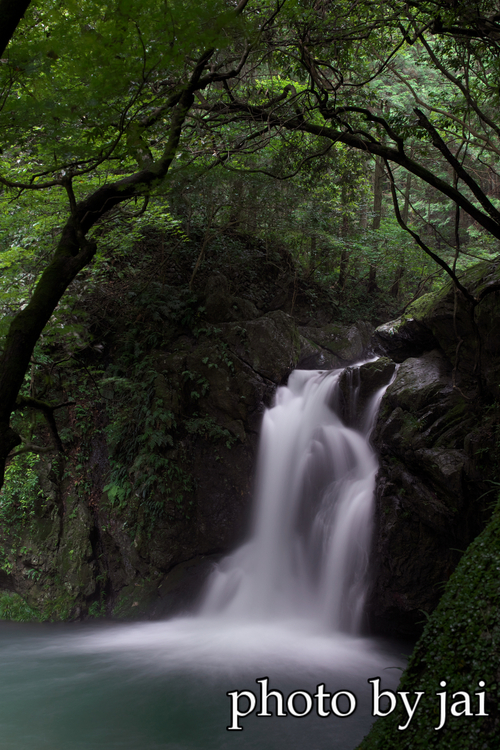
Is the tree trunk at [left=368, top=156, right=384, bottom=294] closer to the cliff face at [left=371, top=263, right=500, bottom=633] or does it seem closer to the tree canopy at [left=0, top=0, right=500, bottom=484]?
the tree canopy at [left=0, top=0, right=500, bottom=484]

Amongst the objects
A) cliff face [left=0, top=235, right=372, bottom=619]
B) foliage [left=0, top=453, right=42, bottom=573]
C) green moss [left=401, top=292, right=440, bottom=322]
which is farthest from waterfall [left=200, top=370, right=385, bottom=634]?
foliage [left=0, top=453, right=42, bottom=573]

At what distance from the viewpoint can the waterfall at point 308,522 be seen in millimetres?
8109

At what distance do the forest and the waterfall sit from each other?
0.26 meters

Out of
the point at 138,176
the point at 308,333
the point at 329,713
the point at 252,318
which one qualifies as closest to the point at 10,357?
the point at 138,176

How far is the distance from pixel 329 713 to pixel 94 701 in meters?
2.80

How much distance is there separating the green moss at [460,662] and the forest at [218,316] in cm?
1

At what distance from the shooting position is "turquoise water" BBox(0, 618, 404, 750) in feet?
16.3

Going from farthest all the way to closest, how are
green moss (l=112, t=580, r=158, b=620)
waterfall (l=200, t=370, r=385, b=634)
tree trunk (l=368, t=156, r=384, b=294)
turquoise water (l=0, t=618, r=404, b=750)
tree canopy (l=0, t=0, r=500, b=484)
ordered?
1. tree trunk (l=368, t=156, r=384, b=294)
2. green moss (l=112, t=580, r=158, b=620)
3. waterfall (l=200, t=370, r=385, b=634)
4. turquoise water (l=0, t=618, r=404, b=750)
5. tree canopy (l=0, t=0, r=500, b=484)

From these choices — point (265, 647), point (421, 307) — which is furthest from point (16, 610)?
point (421, 307)

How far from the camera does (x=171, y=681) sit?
6152 mm

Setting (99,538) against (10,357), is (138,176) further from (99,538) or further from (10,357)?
(99,538)

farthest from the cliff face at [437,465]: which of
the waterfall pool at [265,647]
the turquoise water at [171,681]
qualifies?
the turquoise water at [171,681]

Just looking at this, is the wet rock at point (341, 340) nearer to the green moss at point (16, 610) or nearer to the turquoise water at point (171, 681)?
the turquoise water at point (171, 681)

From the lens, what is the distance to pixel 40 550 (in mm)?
9125
